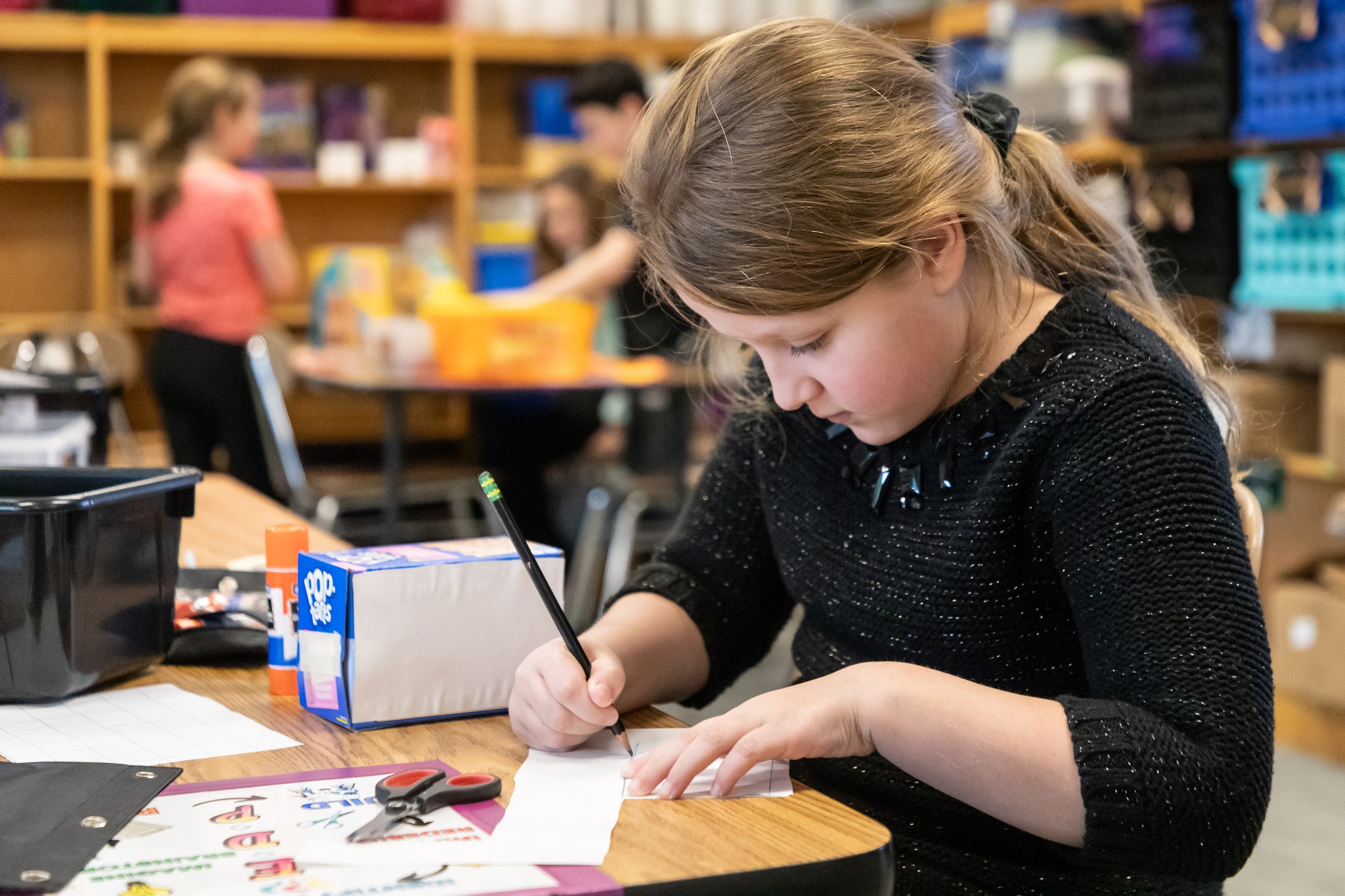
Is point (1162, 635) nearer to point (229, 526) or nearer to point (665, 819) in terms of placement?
point (665, 819)

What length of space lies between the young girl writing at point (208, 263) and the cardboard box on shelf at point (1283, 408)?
246cm

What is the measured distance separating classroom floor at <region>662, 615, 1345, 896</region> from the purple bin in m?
3.80

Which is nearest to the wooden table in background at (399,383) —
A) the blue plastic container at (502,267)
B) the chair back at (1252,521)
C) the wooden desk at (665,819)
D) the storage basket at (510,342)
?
the storage basket at (510,342)

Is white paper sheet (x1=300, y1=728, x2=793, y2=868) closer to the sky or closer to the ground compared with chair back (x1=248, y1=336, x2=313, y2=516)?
closer to the sky

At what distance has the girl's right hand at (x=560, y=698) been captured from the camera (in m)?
0.93

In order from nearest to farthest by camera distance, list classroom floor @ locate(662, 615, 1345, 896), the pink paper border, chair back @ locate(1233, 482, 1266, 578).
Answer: the pink paper border → chair back @ locate(1233, 482, 1266, 578) → classroom floor @ locate(662, 615, 1345, 896)

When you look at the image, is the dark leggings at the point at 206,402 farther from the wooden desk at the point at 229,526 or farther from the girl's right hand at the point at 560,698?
the girl's right hand at the point at 560,698

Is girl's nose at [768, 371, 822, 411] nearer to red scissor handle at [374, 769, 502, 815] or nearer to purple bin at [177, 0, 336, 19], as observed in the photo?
red scissor handle at [374, 769, 502, 815]

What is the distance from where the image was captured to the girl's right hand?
0.93m

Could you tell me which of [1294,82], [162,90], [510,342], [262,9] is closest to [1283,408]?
[1294,82]

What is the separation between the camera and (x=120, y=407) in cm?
432

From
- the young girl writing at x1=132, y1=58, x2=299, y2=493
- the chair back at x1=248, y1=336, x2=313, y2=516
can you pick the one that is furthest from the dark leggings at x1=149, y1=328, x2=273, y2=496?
the chair back at x1=248, y1=336, x2=313, y2=516

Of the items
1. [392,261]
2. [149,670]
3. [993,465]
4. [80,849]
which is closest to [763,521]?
[993,465]

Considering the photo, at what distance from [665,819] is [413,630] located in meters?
0.28
